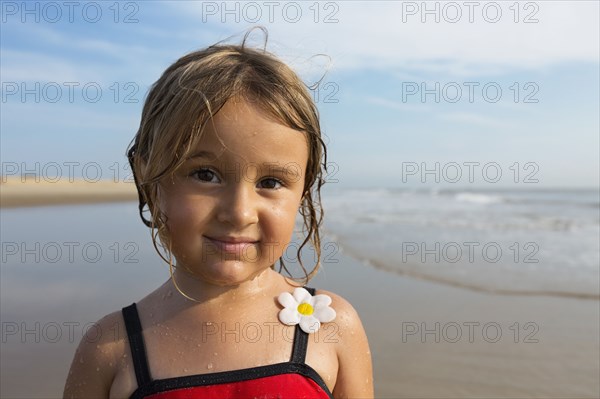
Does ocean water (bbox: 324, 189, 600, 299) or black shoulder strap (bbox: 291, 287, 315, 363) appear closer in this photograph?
black shoulder strap (bbox: 291, 287, 315, 363)

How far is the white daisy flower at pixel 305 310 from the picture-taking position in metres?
2.02

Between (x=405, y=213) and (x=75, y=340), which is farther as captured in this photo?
(x=405, y=213)

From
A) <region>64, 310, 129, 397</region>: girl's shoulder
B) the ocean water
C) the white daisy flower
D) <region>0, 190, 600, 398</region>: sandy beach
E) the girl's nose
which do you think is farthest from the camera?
the ocean water

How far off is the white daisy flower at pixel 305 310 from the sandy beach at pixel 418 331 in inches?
83.1

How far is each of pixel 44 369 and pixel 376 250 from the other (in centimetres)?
594

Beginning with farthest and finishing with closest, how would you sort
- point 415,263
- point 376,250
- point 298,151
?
point 376,250 < point 415,263 < point 298,151

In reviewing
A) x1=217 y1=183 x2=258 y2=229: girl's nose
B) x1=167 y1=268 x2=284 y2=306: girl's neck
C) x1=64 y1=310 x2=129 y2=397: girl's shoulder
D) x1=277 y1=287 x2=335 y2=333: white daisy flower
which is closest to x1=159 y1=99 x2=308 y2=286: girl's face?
x1=217 y1=183 x2=258 y2=229: girl's nose

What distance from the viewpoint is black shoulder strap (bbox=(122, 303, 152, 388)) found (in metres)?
1.85

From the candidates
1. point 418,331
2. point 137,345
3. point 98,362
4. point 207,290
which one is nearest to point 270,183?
point 207,290

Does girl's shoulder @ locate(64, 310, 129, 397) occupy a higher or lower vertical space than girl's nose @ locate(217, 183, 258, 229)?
lower

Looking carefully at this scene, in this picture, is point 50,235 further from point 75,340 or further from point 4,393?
point 4,393

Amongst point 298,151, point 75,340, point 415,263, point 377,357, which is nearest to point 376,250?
point 415,263

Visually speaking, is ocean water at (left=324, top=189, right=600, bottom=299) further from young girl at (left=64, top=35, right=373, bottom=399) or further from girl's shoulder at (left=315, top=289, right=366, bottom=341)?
young girl at (left=64, top=35, right=373, bottom=399)

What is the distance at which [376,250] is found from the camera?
29.9 ft
